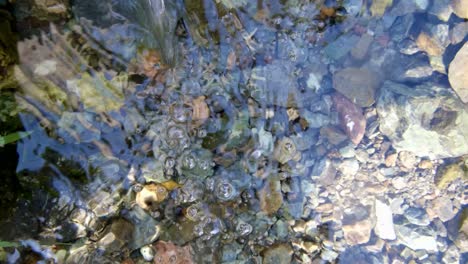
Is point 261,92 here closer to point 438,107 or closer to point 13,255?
point 438,107

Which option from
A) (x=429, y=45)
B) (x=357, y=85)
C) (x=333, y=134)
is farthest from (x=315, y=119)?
(x=429, y=45)

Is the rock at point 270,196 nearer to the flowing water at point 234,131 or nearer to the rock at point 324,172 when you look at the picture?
the flowing water at point 234,131

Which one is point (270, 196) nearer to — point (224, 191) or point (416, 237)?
point (224, 191)

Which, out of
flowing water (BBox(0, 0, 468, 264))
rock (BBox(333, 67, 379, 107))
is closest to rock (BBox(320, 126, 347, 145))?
flowing water (BBox(0, 0, 468, 264))

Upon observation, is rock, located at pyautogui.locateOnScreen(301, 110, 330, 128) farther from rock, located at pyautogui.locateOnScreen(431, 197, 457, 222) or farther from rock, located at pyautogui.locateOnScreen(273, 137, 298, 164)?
rock, located at pyautogui.locateOnScreen(431, 197, 457, 222)

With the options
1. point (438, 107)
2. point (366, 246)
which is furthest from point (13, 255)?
point (438, 107)

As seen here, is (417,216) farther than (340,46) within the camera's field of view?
Yes
